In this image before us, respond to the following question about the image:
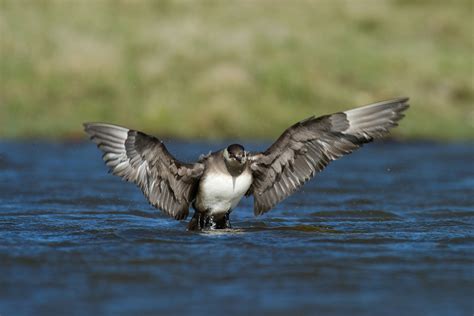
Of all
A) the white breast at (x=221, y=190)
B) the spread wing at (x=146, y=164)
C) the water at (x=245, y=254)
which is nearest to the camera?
the water at (x=245, y=254)

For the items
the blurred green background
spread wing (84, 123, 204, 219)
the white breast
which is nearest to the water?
the white breast

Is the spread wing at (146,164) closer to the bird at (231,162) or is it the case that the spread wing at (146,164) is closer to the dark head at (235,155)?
the bird at (231,162)

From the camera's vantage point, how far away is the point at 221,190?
7.81 meters

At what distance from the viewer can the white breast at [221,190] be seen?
7805 mm

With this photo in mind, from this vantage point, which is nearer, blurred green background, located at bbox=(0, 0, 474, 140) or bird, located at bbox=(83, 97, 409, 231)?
bird, located at bbox=(83, 97, 409, 231)

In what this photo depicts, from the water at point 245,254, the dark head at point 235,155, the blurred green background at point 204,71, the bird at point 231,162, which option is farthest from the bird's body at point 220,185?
the blurred green background at point 204,71

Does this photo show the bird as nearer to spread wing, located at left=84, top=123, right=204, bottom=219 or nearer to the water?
spread wing, located at left=84, top=123, right=204, bottom=219

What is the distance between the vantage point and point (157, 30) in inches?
806

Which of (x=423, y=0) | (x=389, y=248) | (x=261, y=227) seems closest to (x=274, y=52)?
(x=423, y=0)

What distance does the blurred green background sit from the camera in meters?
→ 17.5

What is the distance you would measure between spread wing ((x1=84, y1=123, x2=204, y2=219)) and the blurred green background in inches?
356

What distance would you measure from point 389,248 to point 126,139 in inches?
88.0

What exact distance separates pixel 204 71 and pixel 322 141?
35.5ft

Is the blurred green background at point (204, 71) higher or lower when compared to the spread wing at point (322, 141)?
higher
